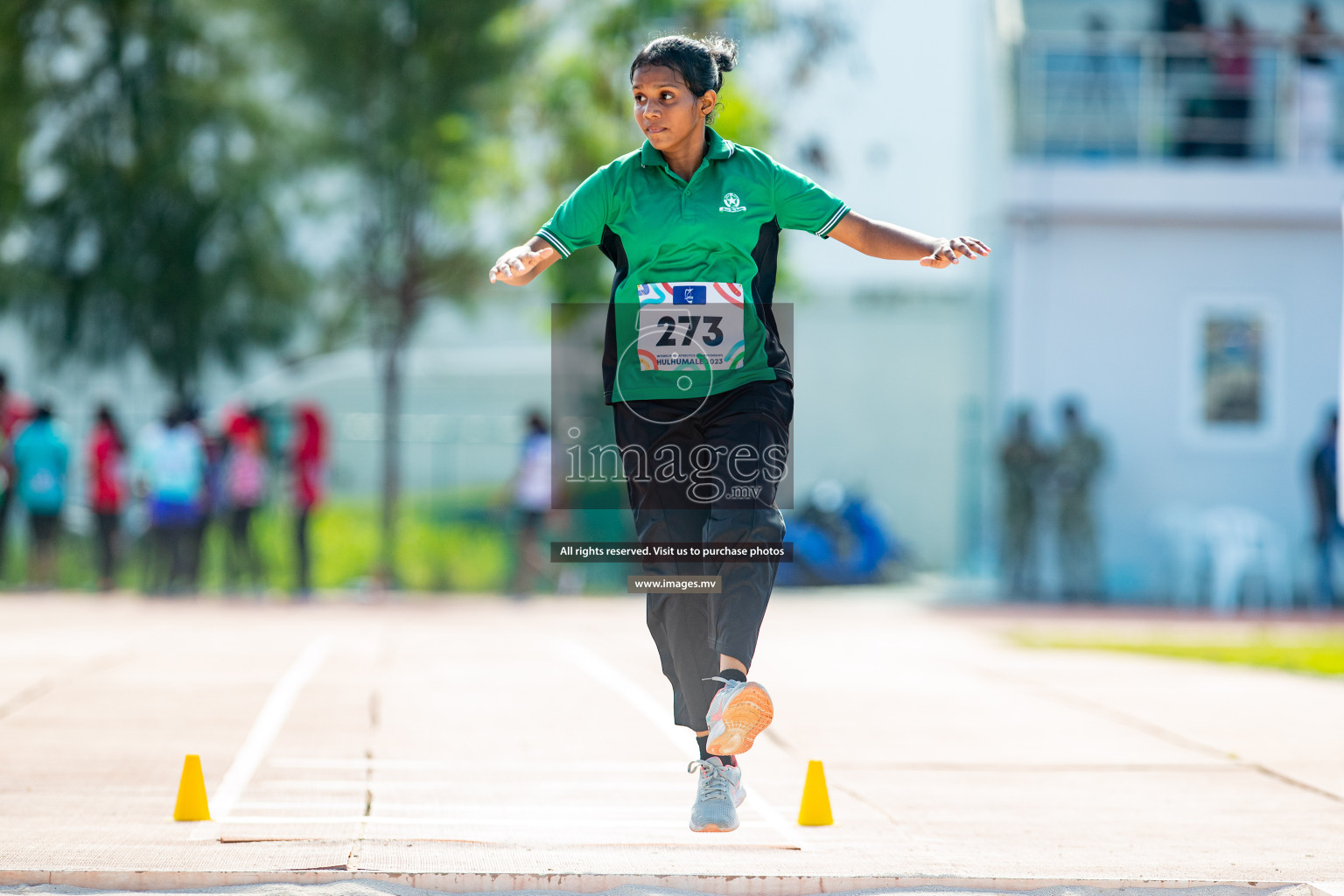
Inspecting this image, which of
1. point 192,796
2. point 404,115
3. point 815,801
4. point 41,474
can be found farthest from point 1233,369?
point 192,796

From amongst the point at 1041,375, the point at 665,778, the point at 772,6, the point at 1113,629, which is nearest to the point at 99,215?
the point at 772,6

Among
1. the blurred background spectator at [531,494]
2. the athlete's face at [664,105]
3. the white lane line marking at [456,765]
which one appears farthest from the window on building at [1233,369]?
the athlete's face at [664,105]

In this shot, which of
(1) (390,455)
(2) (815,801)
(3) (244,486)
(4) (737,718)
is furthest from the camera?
(1) (390,455)

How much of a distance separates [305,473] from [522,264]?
1148cm

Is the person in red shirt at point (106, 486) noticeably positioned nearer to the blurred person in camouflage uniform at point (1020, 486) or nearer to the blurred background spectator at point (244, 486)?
the blurred background spectator at point (244, 486)

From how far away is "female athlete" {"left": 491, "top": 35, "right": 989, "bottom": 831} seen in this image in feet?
15.1

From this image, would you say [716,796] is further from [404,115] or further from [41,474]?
[404,115]

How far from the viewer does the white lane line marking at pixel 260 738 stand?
5.29 meters

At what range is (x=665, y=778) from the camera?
248 inches

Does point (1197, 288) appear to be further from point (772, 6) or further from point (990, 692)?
point (990, 692)

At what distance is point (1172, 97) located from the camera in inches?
707

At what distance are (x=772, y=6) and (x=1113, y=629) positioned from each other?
840cm

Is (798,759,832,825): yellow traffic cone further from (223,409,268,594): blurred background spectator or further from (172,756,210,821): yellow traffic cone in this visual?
(223,409,268,594): blurred background spectator

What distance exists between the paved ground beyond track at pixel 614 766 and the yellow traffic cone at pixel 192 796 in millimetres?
61
